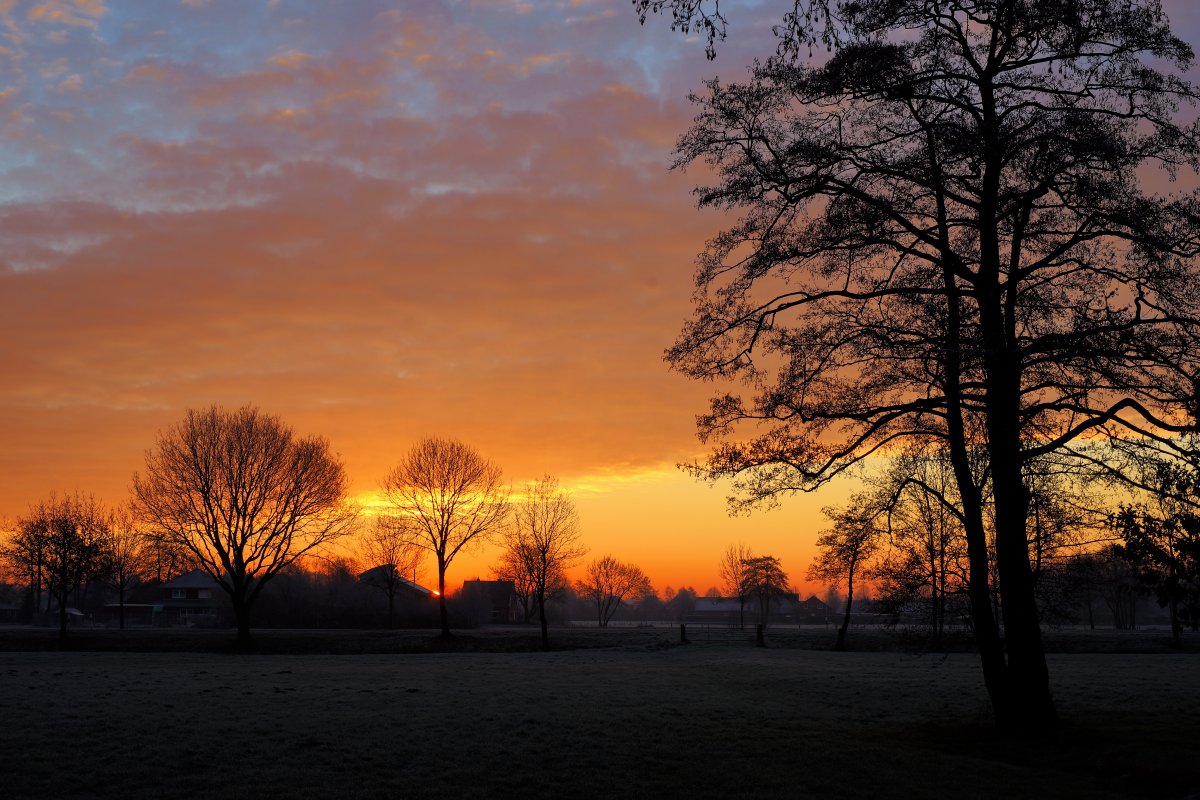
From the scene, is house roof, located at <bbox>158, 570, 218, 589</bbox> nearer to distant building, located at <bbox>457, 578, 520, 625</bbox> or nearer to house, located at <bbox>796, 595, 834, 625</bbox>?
distant building, located at <bbox>457, 578, 520, 625</bbox>

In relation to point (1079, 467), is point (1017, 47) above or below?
above

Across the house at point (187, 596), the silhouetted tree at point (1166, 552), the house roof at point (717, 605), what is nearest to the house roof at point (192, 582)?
the house at point (187, 596)

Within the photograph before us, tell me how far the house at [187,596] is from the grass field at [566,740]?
111 m

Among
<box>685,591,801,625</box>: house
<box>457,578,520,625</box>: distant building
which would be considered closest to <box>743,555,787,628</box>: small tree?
<box>457,578,520,625</box>: distant building

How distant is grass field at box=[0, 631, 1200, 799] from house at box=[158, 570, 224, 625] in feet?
365

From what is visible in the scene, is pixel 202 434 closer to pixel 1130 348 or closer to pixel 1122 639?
pixel 1130 348

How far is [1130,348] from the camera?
14875mm

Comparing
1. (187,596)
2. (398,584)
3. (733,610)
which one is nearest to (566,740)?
(398,584)

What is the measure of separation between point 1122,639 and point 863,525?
50914mm

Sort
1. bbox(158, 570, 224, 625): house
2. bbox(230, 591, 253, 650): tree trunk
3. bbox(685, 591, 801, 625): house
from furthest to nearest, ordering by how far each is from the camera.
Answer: bbox(685, 591, 801, 625): house < bbox(158, 570, 224, 625): house < bbox(230, 591, 253, 650): tree trunk

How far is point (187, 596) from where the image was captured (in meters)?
130

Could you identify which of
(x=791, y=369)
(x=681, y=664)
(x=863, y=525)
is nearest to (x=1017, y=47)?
(x=791, y=369)

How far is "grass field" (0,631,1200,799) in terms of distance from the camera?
1271 cm

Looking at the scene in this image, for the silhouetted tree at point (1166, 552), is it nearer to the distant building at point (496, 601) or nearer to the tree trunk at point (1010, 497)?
the tree trunk at point (1010, 497)
